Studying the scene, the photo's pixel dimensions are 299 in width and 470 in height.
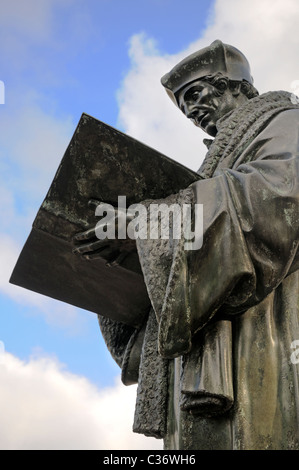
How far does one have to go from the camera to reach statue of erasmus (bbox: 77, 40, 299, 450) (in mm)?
2816

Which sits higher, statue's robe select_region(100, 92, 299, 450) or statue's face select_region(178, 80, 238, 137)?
statue's face select_region(178, 80, 238, 137)

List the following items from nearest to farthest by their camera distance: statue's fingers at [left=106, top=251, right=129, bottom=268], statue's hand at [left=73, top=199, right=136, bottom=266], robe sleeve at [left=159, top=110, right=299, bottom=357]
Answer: robe sleeve at [left=159, top=110, right=299, bottom=357]
statue's hand at [left=73, top=199, right=136, bottom=266]
statue's fingers at [left=106, top=251, right=129, bottom=268]

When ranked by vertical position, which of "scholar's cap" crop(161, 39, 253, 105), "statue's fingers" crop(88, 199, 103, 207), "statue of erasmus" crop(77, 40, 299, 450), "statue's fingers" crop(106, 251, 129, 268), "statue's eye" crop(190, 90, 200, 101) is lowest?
"statue of erasmus" crop(77, 40, 299, 450)

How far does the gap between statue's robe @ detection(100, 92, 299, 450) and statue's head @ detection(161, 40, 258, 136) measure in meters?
1.04

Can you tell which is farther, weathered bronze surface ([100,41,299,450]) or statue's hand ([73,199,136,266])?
statue's hand ([73,199,136,266])

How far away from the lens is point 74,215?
126 inches

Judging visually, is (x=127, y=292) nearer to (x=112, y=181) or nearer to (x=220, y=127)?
(x=112, y=181)

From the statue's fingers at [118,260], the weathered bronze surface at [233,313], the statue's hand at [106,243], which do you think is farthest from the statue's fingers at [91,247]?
the weathered bronze surface at [233,313]

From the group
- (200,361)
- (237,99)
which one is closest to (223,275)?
(200,361)

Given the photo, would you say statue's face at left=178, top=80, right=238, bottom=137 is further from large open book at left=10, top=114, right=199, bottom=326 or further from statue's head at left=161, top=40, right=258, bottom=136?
large open book at left=10, top=114, right=199, bottom=326

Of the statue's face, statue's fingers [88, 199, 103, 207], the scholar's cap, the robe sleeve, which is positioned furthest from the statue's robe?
the scholar's cap

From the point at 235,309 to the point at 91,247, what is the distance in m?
0.73

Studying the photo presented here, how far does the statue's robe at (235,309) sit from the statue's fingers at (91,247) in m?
0.25

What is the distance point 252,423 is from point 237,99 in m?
2.14
